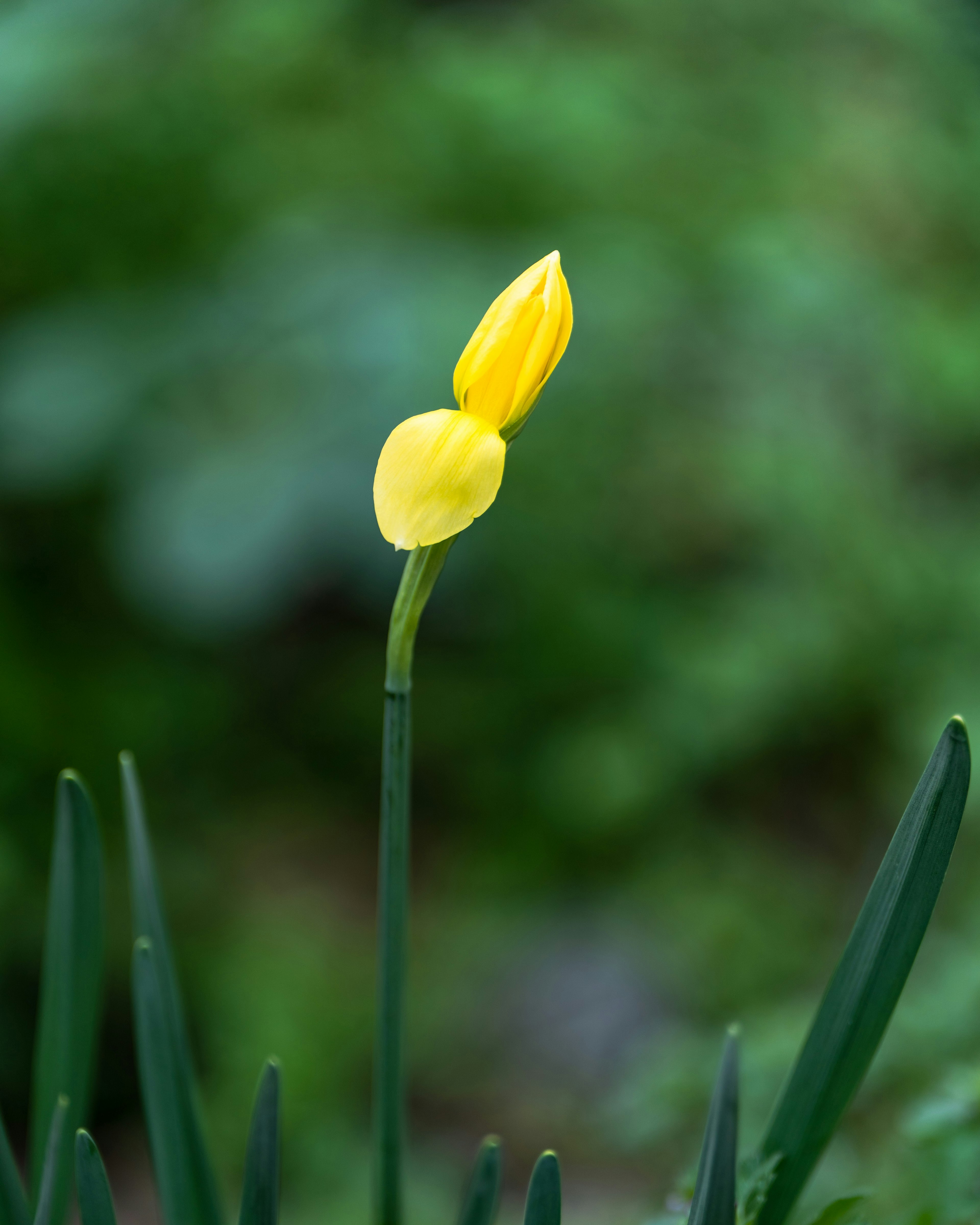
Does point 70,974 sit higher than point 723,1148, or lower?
higher

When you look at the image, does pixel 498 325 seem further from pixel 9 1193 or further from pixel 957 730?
pixel 9 1193

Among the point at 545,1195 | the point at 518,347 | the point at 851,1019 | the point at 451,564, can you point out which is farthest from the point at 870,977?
the point at 451,564

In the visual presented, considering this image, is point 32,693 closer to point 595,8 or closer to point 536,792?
point 536,792

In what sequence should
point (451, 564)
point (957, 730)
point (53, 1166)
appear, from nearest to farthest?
point (957, 730) < point (53, 1166) < point (451, 564)

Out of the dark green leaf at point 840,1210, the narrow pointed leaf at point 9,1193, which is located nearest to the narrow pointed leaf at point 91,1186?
the narrow pointed leaf at point 9,1193

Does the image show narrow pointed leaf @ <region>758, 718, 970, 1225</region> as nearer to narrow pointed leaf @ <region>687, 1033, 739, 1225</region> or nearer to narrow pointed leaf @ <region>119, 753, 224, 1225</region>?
narrow pointed leaf @ <region>687, 1033, 739, 1225</region>

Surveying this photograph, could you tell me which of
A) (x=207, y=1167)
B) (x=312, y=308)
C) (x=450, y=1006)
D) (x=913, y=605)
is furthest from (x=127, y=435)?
(x=207, y=1167)
